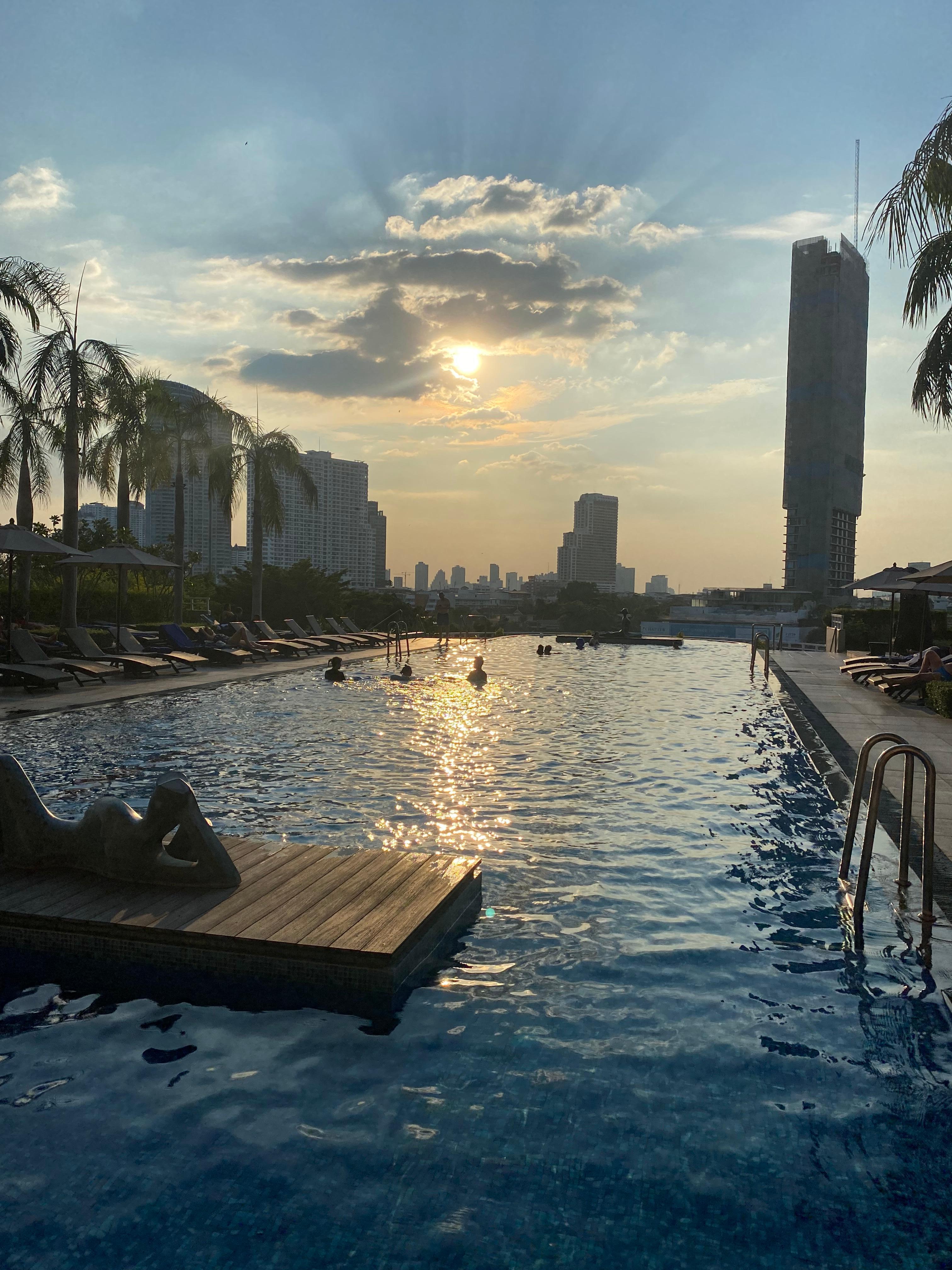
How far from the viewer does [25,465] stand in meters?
28.5

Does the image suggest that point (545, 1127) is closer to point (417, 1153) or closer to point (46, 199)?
point (417, 1153)

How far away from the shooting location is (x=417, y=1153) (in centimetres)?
310

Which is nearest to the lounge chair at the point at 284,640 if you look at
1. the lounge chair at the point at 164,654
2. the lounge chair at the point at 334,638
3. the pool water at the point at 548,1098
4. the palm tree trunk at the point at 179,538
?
the lounge chair at the point at 334,638

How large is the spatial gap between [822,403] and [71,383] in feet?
453

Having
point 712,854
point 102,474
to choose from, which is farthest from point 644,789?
point 102,474

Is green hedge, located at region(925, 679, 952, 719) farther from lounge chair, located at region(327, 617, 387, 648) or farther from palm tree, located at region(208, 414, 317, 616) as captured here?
palm tree, located at region(208, 414, 317, 616)

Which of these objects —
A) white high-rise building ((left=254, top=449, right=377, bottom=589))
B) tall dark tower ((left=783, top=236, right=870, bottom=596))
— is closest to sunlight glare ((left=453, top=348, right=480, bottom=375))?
white high-rise building ((left=254, top=449, right=377, bottom=589))

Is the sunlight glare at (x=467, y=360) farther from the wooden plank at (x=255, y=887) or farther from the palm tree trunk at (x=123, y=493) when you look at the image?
the wooden plank at (x=255, y=887)

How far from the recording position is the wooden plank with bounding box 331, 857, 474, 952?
4168mm

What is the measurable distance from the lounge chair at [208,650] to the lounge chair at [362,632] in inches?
247

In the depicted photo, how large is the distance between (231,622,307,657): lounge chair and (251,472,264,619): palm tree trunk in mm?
6628

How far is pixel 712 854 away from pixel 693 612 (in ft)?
359

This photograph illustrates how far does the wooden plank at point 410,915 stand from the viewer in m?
4.14

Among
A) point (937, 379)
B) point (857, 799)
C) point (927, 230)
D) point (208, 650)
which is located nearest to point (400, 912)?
point (857, 799)
